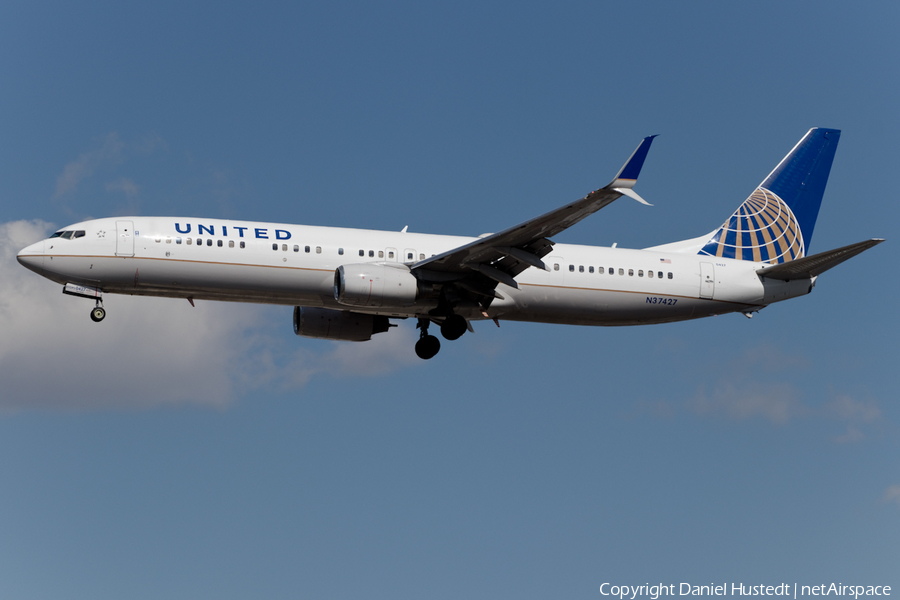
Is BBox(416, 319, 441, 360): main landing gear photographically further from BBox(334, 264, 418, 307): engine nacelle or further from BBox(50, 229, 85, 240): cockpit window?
BBox(50, 229, 85, 240): cockpit window

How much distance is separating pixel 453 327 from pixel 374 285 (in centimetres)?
396

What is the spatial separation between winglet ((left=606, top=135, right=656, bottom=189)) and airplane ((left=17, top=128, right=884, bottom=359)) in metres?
0.90

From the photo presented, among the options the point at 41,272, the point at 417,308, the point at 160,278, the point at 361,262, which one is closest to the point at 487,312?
the point at 417,308

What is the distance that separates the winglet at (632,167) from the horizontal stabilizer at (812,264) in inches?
381

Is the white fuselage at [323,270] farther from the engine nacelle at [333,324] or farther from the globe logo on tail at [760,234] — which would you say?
the engine nacelle at [333,324]

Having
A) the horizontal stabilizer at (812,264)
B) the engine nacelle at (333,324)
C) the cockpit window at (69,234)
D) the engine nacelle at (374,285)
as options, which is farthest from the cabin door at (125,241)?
the horizontal stabilizer at (812,264)

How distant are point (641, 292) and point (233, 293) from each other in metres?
14.2

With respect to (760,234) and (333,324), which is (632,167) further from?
Result: (760,234)

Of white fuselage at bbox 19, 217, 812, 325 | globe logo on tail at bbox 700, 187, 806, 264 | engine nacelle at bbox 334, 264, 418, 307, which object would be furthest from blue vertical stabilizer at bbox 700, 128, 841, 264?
engine nacelle at bbox 334, 264, 418, 307

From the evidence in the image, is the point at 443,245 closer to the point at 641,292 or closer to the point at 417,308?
the point at 417,308

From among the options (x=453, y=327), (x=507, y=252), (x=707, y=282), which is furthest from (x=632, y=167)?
(x=707, y=282)

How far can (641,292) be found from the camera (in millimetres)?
36562

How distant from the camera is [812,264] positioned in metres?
36.6

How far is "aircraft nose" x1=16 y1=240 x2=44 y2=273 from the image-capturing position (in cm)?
3288
